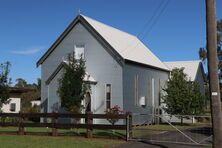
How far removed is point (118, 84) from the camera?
33531mm

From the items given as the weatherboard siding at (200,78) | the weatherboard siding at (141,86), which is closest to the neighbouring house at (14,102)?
the weatherboard siding at (141,86)

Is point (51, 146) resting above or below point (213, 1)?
below

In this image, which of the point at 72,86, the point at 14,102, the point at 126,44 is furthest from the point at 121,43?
the point at 14,102

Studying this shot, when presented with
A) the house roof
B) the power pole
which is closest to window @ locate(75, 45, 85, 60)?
the house roof

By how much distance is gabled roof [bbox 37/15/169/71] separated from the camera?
113ft

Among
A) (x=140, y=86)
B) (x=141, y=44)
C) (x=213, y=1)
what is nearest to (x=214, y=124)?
(x=213, y=1)

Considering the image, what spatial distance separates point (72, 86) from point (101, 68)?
4973mm

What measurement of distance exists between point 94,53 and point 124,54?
2.48m

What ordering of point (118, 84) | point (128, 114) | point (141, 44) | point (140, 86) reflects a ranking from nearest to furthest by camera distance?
point (128, 114) → point (118, 84) → point (140, 86) → point (141, 44)

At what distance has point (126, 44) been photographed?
37812mm

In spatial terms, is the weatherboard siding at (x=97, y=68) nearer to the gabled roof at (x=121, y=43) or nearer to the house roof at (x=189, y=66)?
the gabled roof at (x=121, y=43)

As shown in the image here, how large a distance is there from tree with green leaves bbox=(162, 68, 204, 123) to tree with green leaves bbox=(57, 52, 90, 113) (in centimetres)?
1050

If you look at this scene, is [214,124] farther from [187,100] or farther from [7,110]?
[7,110]

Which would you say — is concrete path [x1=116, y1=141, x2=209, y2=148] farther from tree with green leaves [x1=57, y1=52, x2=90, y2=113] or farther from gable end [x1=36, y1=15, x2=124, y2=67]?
gable end [x1=36, y1=15, x2=124, y2=67]
